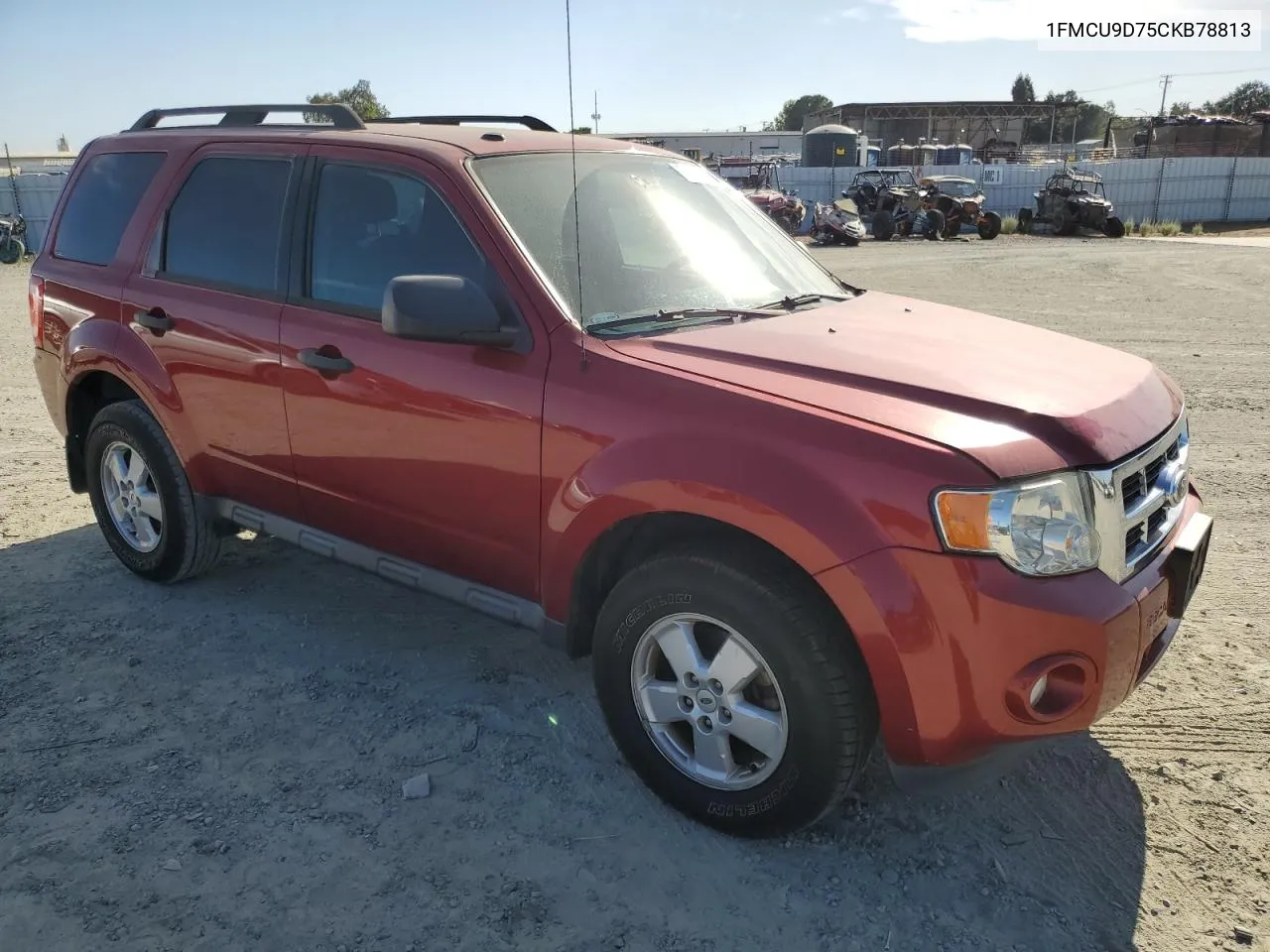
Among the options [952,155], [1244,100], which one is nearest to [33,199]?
[952,155]

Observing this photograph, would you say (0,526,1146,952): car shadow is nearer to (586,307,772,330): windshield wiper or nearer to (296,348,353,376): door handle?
(296,348,353,376): door handle

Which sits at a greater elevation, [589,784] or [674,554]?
[674,554]

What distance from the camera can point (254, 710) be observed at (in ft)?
11.5

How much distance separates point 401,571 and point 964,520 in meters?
1.99

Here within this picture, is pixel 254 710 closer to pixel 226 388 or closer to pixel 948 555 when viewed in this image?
pixel 226 388

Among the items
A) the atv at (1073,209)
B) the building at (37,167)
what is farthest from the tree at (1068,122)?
the building at (37,167)

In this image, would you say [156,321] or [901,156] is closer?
[156,321]

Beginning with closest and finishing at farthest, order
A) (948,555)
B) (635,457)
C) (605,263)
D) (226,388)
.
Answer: (948,555), (635,457), (605,263), (226,388)

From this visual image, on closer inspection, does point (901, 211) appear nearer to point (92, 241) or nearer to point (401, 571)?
point (92, 241)

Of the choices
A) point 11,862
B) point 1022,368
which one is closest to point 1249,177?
point 1022,368

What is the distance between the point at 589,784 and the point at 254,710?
4.24 feet

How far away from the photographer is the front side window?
3.22 meters

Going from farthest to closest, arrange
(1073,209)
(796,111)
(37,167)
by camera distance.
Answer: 1. (796,111)
2. (37,167)
3. (1073,209)

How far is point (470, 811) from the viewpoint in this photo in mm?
2945
